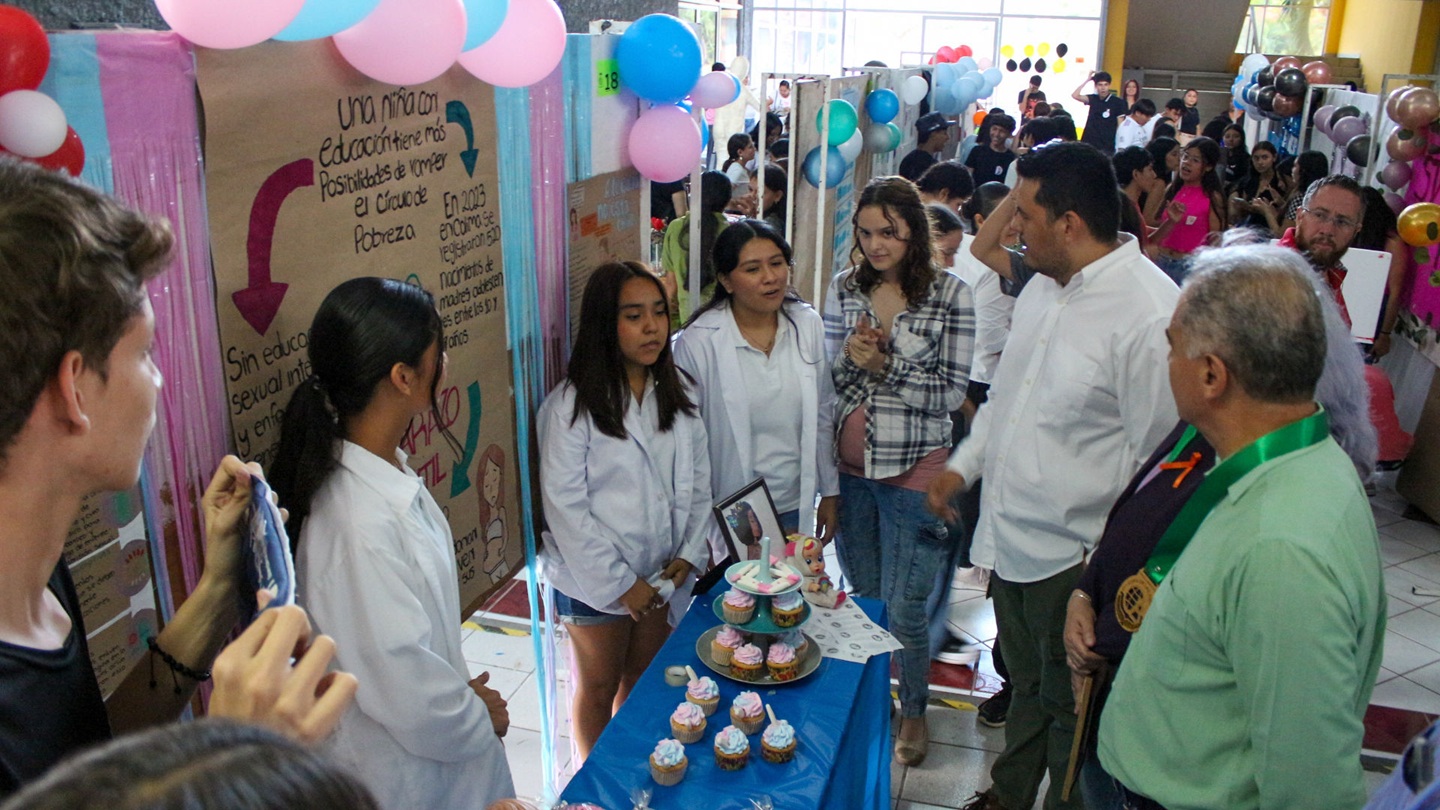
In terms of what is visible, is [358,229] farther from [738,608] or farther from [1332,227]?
[1332,227]

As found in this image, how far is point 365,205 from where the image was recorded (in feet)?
6.25

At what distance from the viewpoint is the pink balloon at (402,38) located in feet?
5.67

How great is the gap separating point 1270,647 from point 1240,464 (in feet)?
0.96

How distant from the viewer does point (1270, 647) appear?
4.62 ft

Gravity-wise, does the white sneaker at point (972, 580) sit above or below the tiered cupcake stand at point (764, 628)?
below

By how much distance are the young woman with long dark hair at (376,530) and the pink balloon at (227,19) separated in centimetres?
43

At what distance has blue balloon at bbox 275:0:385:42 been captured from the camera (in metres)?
1.54

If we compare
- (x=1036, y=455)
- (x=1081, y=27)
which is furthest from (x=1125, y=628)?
(x=1081, y=27)

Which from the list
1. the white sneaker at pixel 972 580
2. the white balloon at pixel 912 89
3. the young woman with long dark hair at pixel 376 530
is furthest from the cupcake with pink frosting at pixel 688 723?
the white balloon at pixel 912 89

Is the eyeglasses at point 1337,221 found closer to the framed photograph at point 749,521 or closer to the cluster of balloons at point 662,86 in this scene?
the cluster of balloons at point 662,86

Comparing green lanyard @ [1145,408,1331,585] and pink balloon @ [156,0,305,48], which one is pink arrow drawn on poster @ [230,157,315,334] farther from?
green lanyard @ [1145,408,1331,585]

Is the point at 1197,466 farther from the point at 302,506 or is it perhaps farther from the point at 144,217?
the point at 144,217

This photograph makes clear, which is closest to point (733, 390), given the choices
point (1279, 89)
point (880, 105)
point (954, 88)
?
point (880, 105)

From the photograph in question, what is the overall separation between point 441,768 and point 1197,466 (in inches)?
61.4
